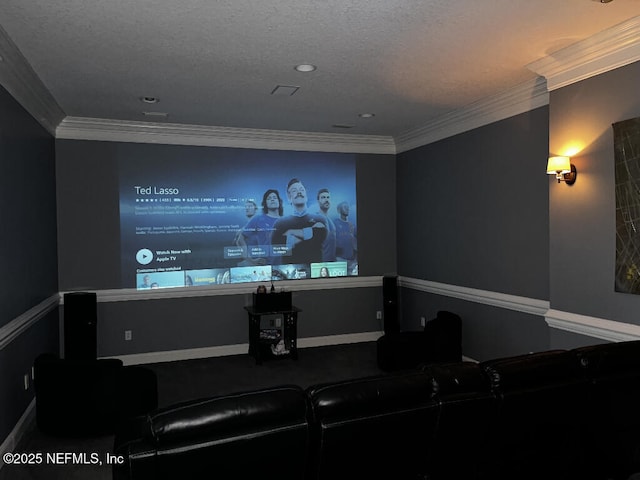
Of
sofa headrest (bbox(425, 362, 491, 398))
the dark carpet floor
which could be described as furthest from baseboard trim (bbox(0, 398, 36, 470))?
sofa headrest (bbox(425, 362, 491, 398))

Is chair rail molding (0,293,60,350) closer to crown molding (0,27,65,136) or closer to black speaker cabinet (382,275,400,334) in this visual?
crown molding (0,27,65,136)

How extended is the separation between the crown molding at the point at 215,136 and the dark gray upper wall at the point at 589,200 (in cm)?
308

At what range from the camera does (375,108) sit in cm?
505

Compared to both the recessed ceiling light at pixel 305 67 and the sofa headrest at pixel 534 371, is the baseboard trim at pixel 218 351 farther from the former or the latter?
the sofa headrest at pixel 534 371

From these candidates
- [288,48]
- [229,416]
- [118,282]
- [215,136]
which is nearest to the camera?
[229,416]

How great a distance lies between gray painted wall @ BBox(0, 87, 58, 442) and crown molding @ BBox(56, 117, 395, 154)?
Answer: 18.5 inches

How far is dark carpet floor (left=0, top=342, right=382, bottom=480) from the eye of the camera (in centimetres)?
340

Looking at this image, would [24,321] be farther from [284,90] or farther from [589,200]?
[589,200]

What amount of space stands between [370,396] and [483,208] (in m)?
3.66

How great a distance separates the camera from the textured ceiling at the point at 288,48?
2781mm

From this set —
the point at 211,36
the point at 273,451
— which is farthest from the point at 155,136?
the point at 273,451

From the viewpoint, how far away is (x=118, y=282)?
5.59 m

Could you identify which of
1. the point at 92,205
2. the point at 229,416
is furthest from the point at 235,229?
the point at 229,416

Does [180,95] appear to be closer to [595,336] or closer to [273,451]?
[273,451]
